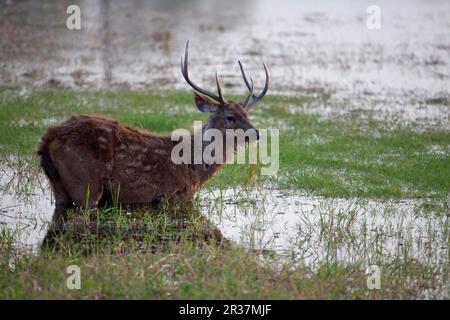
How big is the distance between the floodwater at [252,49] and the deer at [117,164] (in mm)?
4835

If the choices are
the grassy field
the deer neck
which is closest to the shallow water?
the grassy field

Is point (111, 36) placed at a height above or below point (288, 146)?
above

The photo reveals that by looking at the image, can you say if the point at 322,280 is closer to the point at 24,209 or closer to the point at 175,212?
Answer: the point at 175,212

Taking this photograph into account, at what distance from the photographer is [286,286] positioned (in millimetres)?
5992

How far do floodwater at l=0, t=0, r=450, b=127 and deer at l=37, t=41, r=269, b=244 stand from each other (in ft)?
15.9

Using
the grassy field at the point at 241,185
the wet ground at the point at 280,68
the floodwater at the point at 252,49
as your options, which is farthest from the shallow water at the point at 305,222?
the floodwater at the point at 252,49

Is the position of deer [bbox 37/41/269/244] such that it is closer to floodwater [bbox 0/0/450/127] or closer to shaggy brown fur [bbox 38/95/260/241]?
shaggy brown fur [bbox 38/95/260/241]

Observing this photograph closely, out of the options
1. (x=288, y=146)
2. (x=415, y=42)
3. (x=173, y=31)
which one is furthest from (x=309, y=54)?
(x=288, y=146)

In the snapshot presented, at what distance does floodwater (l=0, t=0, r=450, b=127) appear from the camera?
15.0 metres

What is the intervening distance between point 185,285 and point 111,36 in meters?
15.2

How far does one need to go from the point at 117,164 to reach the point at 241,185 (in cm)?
188

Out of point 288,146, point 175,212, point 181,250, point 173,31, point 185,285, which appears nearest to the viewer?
point 185,285

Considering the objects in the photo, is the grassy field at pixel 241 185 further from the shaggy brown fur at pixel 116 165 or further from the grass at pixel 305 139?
the shaggy brown fur at pixel 116 165

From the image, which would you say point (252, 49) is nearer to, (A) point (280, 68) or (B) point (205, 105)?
(A) point (280, 68)
